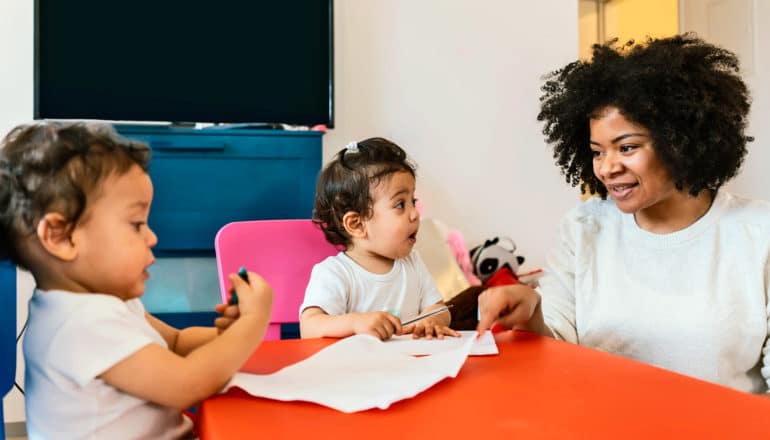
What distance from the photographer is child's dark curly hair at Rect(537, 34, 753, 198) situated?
1347mm

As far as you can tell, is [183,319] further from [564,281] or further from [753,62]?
[753,62]

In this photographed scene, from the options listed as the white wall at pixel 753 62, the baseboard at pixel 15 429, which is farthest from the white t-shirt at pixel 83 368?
the white wall at pixel 753 62

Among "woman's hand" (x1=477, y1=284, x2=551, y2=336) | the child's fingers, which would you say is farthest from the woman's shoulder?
the child's fingers

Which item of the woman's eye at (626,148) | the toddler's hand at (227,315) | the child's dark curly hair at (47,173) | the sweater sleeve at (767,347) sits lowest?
the sweater sleeve at (767,347)

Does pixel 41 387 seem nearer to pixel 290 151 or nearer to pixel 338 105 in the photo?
pixel 290 151

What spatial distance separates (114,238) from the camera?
2.71 feet

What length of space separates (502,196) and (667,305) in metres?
1.93

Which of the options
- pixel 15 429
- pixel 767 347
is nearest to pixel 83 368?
pixel 767 347

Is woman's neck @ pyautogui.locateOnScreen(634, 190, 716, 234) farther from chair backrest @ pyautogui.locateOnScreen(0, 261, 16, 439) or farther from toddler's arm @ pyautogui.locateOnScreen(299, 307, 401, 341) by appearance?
chair backrest @ pyautogui.locateOnScreen(0, 261, 16, 439)

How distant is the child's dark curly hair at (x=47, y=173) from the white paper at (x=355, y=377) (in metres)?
0.27

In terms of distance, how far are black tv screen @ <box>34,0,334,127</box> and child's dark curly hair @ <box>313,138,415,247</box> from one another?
34.6 inches

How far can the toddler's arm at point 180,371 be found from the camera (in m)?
0.75

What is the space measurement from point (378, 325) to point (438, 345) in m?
0.14

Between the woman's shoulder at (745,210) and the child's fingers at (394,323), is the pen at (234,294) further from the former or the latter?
the woman's shoulder at (745,210)
